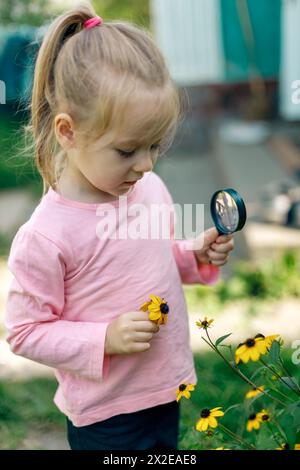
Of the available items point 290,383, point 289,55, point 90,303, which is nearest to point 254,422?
point 290,383

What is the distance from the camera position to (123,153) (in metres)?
1.51

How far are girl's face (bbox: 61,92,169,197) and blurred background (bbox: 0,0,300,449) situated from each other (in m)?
0.37

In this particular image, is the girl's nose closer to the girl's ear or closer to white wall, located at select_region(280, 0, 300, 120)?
the girl's ear

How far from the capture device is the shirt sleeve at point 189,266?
6.09ft

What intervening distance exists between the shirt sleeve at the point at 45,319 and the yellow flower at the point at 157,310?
0.41ft

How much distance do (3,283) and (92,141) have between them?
8.25ft

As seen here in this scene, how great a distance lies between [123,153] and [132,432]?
67 cm

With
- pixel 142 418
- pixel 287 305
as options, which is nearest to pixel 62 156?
pixel 142 418

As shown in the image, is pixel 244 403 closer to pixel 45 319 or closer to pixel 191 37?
pixel 45 319

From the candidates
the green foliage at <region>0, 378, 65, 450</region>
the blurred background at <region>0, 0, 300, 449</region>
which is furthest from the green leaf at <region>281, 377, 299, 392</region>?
the green foliage at <region>0, 378, 65, 450</region>

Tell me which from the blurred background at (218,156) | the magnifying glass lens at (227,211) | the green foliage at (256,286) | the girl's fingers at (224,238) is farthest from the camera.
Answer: the green foliage at (256,286)

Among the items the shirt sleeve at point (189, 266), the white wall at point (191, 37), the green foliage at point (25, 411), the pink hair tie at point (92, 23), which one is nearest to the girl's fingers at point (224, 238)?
the shirt sleeve at point (189, 266)

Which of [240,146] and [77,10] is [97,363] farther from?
[240,146]

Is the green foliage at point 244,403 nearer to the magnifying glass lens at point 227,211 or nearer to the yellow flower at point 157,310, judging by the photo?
the yellow flower at point 157,310
